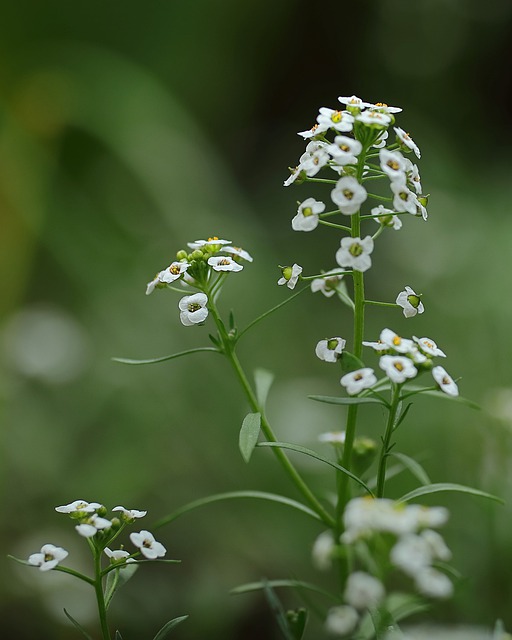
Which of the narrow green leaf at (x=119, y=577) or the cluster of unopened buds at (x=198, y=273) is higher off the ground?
the cluster of unopened buds at (x=198, y=273)

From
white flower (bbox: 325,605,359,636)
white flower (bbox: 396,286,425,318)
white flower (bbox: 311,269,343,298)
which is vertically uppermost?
white flower (bbox: 311,269,343,298)

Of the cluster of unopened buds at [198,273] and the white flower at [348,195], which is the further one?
the cluster of unopened buds at [198,273]

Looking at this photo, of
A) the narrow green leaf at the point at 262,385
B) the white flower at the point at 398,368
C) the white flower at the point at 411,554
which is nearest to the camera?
the white flower at the point at 411,554

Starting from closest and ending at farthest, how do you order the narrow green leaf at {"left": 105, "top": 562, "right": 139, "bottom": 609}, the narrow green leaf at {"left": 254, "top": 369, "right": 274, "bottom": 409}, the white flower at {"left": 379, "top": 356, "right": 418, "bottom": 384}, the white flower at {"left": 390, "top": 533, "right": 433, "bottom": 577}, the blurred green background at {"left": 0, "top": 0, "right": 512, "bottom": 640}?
the white flower at {"left": 390, "top": 533, "right": 433, "bottom": 577}
the white flower at {"left": 379, "top": 356, "right": 418, "bottom": 384}
the narrow green leaf at {"left": 105, "top": 562, "right": 139, "bottom": 609}
the narrow green leaf at {"left": 254, "top": 369, "right": 274, "bottom": 409}
the blurred green background at {"left": 0, "top": 0, "right": 512, "bottom": 640}

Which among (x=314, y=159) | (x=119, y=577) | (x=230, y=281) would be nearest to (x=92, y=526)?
(x=119, y=577)

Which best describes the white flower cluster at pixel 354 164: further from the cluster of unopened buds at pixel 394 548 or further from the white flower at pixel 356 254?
the cluster of unopened buds at pixel 394 548

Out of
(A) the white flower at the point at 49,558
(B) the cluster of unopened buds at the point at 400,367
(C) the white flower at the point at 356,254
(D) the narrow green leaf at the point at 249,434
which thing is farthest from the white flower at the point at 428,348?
(A) the white flower at the point at 49,558

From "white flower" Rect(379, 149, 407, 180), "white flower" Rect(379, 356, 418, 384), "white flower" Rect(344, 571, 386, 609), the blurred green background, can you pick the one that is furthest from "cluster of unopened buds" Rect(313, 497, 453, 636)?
the blurred green background

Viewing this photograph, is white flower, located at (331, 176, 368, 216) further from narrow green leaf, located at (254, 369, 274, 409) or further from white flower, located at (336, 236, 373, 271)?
narrow green leaf, located at (254, 369, 274, 409)
